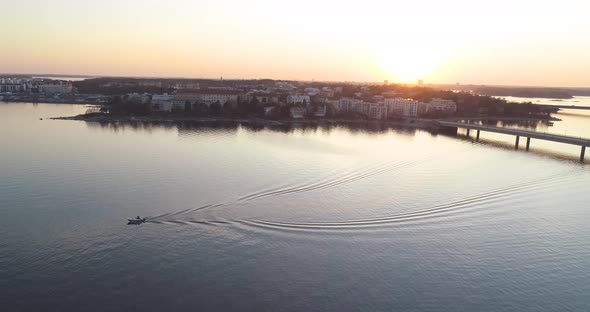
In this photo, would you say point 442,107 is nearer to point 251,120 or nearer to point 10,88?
point 251,120

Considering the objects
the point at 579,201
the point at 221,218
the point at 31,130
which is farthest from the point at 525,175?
the point at 31,130

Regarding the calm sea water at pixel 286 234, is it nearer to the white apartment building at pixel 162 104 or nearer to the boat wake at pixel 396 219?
the boat wake at pixel 396 219

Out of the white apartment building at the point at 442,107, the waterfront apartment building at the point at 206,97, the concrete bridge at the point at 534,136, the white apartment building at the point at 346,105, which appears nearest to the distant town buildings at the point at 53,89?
the waterfront apartment building at the point at 206,97

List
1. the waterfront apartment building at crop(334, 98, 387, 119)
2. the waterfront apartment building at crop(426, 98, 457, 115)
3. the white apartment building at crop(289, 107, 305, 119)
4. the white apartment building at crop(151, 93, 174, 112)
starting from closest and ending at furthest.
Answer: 1. the white apartment building at crop(289, 107, 305, 119)
2. the white apartment building at crop(151, 93, 174, 112)
3. the waterfront apartment building at crop(334, 98, 387, 119)
4. the waterfront apartment building at crop(426, 98, 457, 115)

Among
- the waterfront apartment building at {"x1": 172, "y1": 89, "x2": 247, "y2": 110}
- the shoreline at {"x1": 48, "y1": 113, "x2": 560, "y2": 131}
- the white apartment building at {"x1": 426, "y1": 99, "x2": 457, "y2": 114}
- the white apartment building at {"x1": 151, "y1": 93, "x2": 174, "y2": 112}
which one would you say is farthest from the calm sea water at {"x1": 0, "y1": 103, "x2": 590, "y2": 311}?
the white apartment building at {"x1": 426, "y1": 99, "x2": 457, "y2": 114}

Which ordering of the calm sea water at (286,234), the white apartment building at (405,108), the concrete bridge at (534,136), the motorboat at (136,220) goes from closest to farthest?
the calm sea water at (286,234) → the motorboat at (136,220) → the concrete bridge at (534,136) → the white apartment building at (405,108)

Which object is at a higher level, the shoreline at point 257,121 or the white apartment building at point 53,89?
the white apartment building at point 53,89

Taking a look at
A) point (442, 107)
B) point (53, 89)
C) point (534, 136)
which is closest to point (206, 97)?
point (442, 107)

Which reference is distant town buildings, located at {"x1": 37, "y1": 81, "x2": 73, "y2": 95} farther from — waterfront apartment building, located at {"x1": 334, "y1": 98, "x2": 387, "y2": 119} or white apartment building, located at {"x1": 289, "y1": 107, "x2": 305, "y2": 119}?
waterfront apartment building, located at {"x1": 334, "y1": 98, "x2": 387, "y2": 119}
